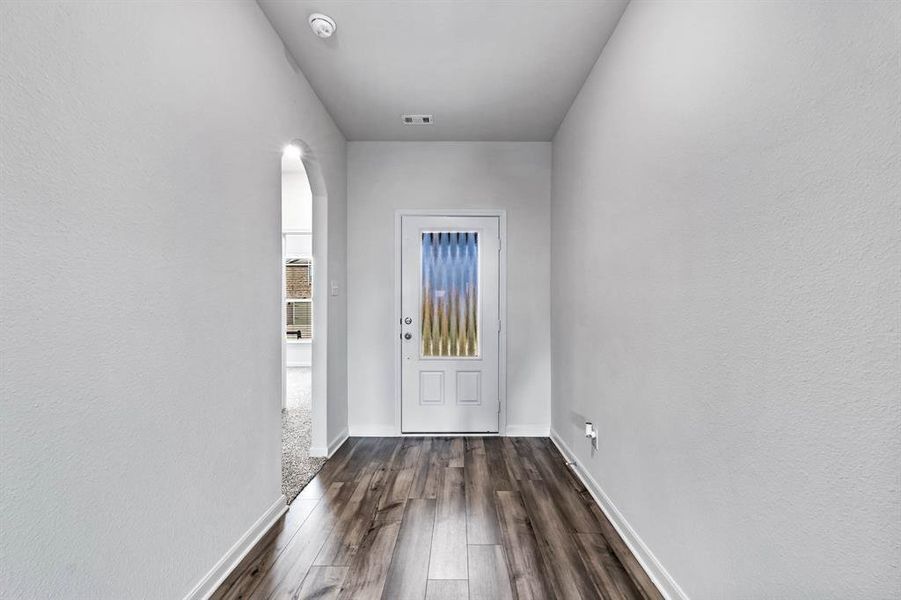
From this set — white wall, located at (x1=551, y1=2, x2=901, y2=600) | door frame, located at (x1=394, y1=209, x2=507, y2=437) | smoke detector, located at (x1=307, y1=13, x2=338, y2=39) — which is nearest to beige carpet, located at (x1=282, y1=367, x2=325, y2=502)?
door frame, located at (x1=394, y1=209, x2=507, y2=437)

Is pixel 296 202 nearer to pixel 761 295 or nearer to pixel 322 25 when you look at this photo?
pixel 322 25

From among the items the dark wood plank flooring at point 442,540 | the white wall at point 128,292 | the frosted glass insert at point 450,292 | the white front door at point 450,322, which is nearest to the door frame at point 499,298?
the white front door at point 450,322

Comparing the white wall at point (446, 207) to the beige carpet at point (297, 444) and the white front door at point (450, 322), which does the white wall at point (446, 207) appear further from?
the beige carpet at point (297, 444)

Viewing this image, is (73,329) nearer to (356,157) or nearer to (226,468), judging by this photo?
(226,468)

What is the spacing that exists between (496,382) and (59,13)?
11.6 feet

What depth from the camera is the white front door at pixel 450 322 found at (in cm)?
396

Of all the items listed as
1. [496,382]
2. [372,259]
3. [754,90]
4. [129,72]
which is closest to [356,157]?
[372,259]

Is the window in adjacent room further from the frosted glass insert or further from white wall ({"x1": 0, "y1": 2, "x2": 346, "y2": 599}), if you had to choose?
white wall ({"x1": 0, "y1": 2, "x2": 346, "y2": 599})

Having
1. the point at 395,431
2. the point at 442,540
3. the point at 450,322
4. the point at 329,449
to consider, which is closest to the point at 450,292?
the point at 450,322

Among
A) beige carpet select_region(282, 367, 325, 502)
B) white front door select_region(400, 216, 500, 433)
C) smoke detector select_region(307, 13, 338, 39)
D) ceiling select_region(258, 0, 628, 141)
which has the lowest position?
beige carpet select_region(282, 367, 325, 502)

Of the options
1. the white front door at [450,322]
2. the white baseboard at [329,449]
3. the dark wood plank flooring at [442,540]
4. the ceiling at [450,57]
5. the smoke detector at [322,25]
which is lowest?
the dark wood plank flooring at [442,540]

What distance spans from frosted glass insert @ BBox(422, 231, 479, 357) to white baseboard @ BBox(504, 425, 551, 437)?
76 centimetres

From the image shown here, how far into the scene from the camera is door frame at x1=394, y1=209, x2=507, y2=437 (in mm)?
3947

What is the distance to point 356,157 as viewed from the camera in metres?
3.97
